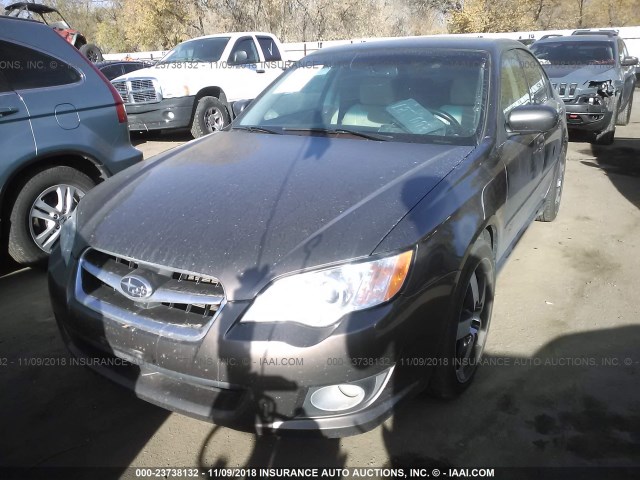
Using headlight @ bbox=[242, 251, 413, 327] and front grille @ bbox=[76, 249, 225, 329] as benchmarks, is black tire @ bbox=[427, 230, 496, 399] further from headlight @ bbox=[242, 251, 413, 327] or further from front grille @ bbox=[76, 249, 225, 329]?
front grille @ bbox=[76, 249, 225, 329]

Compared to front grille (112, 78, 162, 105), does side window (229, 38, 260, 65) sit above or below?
above

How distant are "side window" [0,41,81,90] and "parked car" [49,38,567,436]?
1647 mm

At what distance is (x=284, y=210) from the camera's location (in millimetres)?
2178

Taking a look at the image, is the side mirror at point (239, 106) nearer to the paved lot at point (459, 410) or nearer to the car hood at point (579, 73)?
the paved lot at point (459, 410)

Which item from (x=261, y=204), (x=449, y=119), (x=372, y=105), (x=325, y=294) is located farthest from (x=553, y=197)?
(x=325, y=294)

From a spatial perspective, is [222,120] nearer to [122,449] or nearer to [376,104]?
[376,104]

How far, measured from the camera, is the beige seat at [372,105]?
3.16 m

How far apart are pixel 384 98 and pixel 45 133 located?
253 centimetres

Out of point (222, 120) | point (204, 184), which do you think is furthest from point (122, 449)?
point (222, 120)

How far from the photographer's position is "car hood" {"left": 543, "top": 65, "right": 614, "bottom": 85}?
26.6 ft

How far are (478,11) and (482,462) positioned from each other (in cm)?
3116

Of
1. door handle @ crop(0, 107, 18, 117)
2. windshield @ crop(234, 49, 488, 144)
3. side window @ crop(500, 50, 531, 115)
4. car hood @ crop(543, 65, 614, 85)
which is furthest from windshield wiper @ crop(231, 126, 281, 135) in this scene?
car hood @ crop(543, 65, 614, 85)

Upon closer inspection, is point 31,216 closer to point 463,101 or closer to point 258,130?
point 258,130

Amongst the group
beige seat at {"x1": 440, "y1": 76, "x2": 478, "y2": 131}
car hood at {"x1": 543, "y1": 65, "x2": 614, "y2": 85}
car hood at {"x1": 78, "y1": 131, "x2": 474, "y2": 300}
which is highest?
beige seat at {"x1": 440, "y1": 76, "x2": 478, "y2": 131}
